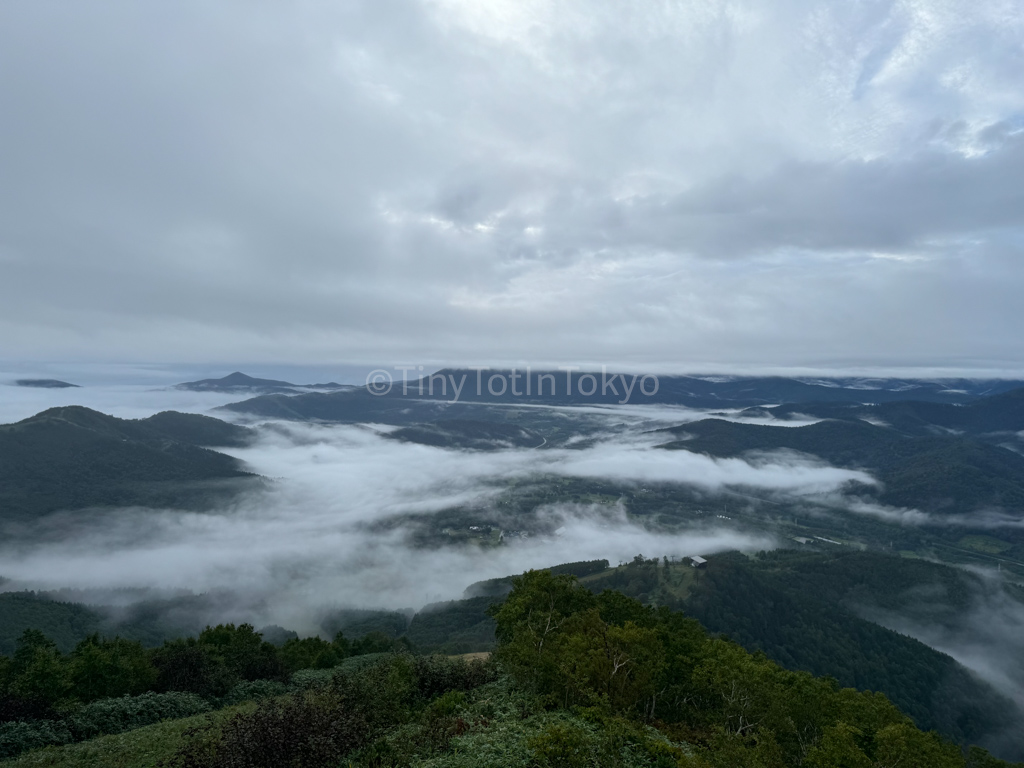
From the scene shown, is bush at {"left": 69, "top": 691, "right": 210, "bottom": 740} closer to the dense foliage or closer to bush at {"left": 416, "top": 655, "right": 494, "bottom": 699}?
the dense foliage

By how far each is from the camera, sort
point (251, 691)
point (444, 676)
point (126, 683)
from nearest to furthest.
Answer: point (444, 676)
point (251, 691)
point (126, 683)

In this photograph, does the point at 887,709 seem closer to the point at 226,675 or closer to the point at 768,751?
the point at 768,751

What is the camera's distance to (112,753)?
109 feet

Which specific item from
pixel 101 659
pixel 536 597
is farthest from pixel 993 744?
pixel 101 659

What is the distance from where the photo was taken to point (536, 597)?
2186 inches

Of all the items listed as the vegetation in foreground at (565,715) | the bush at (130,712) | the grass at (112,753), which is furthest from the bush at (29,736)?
the vegetation in foreground at (565,715)

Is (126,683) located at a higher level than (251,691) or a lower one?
lower

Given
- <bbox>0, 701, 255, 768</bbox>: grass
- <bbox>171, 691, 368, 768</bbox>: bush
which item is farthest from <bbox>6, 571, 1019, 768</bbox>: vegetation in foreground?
<bbox>0, 701, 255, 768</bbox>: grass

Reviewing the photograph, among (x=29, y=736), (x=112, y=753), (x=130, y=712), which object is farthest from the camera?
(x=130, y=712)

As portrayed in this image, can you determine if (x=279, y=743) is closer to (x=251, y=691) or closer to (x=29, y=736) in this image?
(x=29, y=736)

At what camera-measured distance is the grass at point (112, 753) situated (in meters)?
31.7

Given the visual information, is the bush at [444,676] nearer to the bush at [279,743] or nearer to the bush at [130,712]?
the bush at [279,743]

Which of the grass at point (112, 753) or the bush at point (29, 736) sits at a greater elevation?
the grass at point (112, 753)

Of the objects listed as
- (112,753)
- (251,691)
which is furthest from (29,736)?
(251,691)
